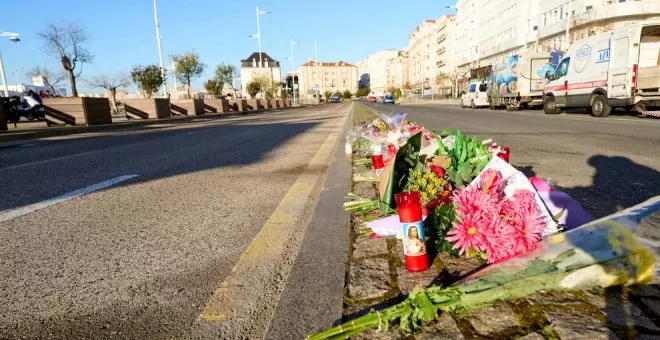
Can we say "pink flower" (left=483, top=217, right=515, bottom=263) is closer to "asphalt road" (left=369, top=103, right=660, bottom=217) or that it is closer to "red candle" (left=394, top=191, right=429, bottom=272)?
"red candle" (left=394, top=191, right=429, bottom=272)

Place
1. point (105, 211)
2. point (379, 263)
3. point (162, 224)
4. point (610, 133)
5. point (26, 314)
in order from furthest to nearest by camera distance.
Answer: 1. point (610, 133)
2. point (105, 211)
3. point (162, 224)
4. point (379, 263)
5. point (26, 314)

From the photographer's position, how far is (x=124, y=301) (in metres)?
1.86

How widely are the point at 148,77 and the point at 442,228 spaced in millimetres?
38109

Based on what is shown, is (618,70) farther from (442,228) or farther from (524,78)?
(442,228)

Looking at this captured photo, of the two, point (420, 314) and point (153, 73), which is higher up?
point (153, 73)

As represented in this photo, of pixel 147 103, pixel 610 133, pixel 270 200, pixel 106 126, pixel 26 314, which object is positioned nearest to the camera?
pixel 26 314

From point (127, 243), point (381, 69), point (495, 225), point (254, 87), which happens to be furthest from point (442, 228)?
point (381, 69)

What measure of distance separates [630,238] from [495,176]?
69cm

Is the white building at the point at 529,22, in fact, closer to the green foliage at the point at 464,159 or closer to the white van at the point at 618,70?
the white van at the point at 618,70

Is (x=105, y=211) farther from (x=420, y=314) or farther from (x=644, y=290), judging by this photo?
(x=644, y=290)

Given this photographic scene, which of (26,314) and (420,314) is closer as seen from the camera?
(420,314)

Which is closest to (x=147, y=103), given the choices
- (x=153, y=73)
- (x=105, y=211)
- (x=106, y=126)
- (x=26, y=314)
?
(x=106, y=126)

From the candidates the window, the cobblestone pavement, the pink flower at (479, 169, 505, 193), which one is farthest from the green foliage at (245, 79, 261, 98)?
the cobblestone pavement

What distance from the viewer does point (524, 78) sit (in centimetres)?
2016
